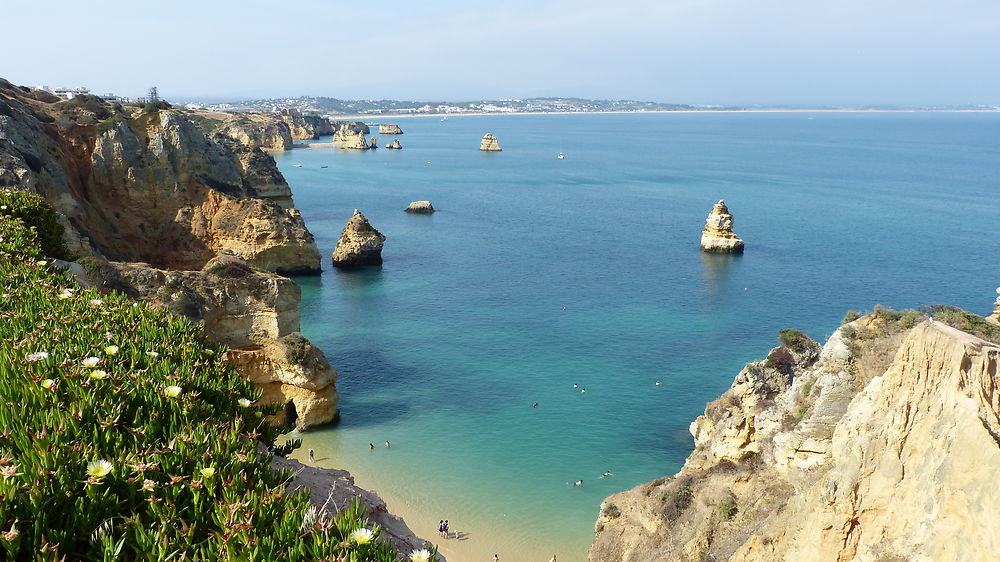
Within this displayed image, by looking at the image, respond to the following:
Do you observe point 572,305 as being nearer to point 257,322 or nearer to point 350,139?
point 257,322

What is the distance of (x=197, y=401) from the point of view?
7.11 m

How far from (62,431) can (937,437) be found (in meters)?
13.3

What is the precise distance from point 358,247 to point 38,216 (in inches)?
1622

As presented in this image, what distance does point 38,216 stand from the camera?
17.5 m

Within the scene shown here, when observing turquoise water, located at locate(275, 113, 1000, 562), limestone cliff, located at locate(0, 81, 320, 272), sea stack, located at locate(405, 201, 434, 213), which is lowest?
turquoise water, located at locate(275, 113, 1000, 562)

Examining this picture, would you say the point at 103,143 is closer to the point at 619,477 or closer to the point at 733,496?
the point at 619,477

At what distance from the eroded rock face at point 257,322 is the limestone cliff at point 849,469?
45.8 ft

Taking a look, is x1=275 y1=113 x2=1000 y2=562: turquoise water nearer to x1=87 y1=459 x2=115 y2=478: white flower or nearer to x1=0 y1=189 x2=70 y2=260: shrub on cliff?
x1=0 y1=189 x2=70 y2=260: shrub on cliff

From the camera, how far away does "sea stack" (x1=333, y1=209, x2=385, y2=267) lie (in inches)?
2315

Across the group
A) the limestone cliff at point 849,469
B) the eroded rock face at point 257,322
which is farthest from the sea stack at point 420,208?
the limestone cliff at point 849,469

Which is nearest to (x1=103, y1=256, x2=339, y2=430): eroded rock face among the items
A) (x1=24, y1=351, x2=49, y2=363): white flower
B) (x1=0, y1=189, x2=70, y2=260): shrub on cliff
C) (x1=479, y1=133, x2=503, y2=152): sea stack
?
(x1=0, y1=189, x2=70, y2=260): shrub on cliff

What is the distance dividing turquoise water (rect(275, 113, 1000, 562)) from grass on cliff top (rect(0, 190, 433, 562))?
1785cm

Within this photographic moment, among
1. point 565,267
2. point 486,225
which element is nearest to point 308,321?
point 565,267

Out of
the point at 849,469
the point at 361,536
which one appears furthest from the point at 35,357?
the point at 849,469
